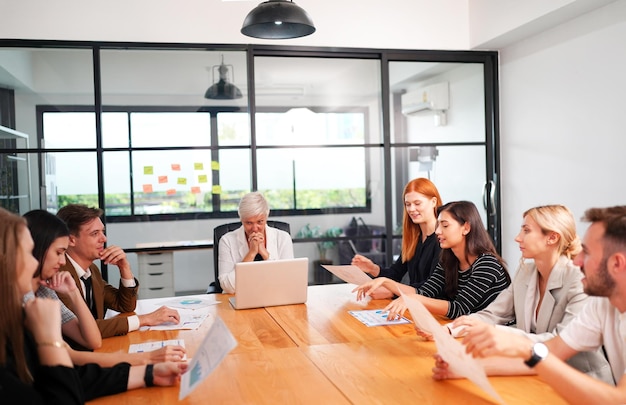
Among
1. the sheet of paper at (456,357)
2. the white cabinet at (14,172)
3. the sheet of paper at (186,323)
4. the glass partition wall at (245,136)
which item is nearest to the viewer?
the sheet of paper at (456,357)

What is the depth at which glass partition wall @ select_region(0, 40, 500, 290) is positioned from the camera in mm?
4734

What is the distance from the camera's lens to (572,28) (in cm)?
459

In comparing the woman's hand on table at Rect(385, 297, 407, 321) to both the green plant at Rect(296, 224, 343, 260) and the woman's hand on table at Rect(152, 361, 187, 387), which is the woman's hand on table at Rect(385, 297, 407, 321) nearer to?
the woman's hand on table at Rect(152, 361, 187, 387)

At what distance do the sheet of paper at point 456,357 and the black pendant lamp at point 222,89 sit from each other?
133 inches

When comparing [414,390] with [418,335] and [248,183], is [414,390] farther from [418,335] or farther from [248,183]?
[248,183]

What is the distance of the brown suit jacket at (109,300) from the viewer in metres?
2.68

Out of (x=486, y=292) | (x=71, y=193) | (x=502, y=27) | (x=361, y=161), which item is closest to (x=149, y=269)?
(x=71, y=193)

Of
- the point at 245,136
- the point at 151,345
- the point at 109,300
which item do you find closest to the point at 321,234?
the point at 245,136

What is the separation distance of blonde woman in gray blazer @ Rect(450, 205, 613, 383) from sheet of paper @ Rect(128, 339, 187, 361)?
3.50ft

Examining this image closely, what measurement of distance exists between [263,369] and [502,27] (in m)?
3.83

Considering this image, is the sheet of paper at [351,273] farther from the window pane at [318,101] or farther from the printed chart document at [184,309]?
the window pane at [318,101]

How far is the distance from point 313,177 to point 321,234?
0.48 m

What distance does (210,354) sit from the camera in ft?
5.49

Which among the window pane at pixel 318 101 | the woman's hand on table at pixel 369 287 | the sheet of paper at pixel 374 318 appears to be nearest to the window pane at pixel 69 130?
the window pane at pixel 318 101
